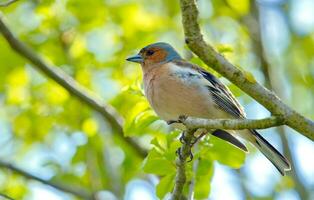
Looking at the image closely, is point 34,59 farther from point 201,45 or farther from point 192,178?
point 201,45

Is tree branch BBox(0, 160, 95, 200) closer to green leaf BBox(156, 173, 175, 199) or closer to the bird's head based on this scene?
the bird's head

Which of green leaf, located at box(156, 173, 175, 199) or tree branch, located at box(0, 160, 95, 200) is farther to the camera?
tree branch, located at box(0, 160, 95, 200)

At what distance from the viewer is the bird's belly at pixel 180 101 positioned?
659 centimetres

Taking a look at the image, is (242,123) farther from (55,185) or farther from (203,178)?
(55,185)

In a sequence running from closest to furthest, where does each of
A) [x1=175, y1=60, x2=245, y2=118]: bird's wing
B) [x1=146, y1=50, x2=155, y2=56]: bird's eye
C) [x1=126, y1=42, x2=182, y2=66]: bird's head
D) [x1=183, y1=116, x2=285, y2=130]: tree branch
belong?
1. [x1=183, y1=116, x2=285, y2=130]: tree branch
2. [x1=175, y1=60, x2=245, y2=118]: bird's wing
3. [x1=126, y1=42, x2=182, y2=66]: bird's head
4. [x1=146, y1=50, x2=155, y2=56]: bird's eye

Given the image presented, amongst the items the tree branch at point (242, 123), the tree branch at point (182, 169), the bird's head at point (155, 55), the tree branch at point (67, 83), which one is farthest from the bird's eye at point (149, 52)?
the tree branch at point (242, 123)

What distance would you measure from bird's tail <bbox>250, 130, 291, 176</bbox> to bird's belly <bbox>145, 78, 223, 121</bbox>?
19.2 inches

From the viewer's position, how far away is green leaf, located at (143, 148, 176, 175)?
585 cm

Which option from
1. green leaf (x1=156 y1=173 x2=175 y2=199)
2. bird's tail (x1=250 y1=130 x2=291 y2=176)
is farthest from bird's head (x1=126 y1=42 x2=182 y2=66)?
green leaf (x1=156 y1=173 x2=175 y2=199)

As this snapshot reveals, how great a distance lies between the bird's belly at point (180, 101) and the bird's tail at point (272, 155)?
488 millimetres

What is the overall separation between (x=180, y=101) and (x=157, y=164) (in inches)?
35.8

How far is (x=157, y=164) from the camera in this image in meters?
5.87

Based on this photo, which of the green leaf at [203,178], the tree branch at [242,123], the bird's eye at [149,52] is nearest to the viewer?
the tree branch at [242,123]

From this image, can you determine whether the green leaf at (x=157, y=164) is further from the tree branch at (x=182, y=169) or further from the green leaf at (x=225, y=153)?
the green leaf at (x=225, y=153)
